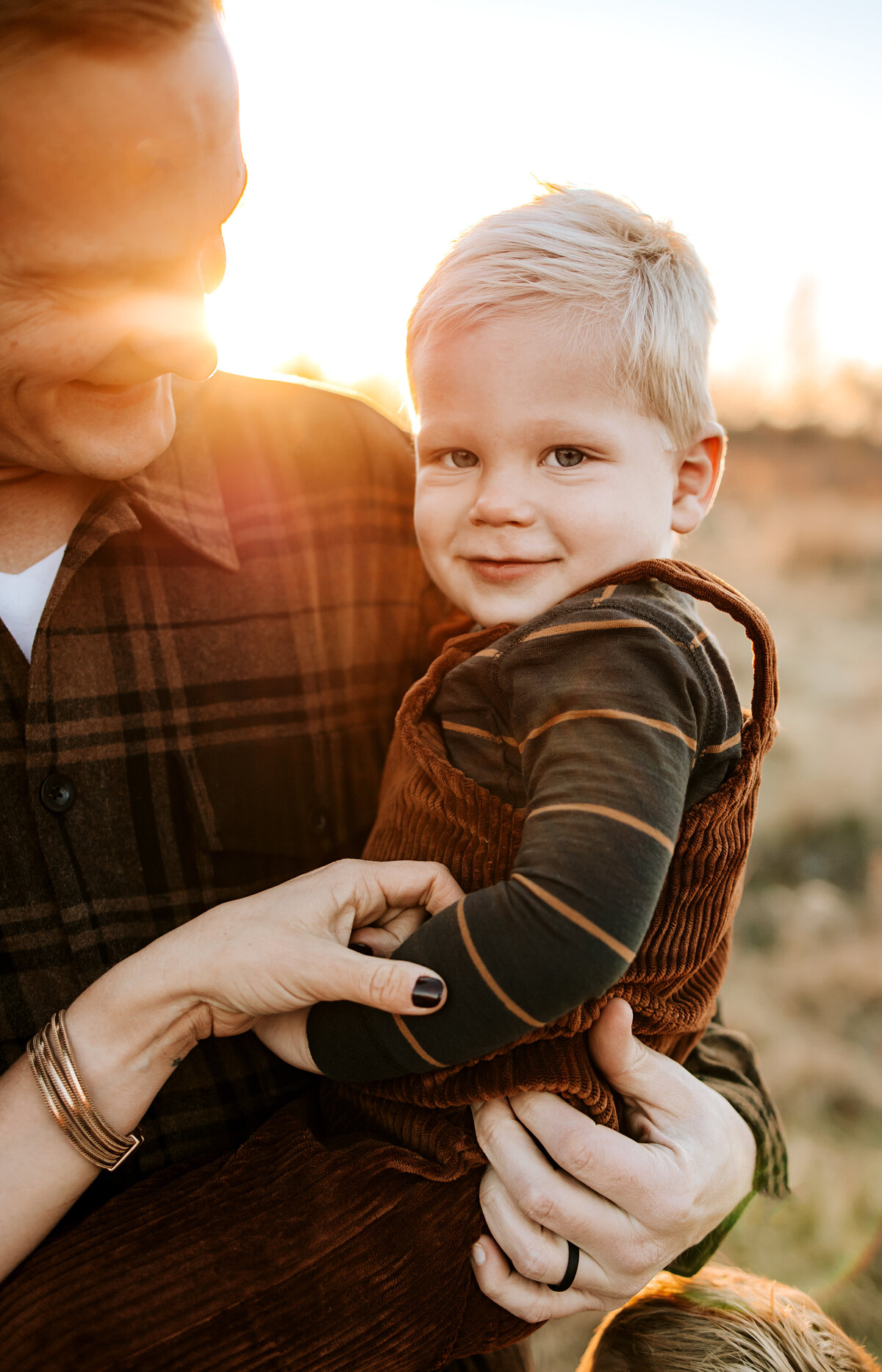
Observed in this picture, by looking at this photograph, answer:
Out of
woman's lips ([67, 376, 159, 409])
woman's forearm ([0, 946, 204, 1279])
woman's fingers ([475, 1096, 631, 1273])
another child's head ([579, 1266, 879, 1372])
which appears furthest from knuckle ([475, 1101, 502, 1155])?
woman's lips ([67, 376, 159, 409])

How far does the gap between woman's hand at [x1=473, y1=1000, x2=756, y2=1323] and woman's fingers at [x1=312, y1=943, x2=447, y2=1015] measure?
29 centimetres

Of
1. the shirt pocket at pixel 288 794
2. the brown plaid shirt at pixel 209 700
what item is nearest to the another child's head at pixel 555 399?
the brown plaid shirt at pixel 209 700

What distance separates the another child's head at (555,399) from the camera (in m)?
1.22

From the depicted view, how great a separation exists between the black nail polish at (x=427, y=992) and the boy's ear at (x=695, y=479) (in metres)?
0.78

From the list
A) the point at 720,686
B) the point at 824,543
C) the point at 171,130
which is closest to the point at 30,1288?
the point at 720,686

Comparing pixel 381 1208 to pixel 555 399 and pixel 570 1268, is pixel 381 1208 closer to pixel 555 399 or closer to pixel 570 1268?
pixel 570 1268

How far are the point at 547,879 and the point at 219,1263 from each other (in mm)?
638

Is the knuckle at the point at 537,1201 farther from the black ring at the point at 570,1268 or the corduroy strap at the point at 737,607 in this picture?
the corduroy strap at the point at 737,607

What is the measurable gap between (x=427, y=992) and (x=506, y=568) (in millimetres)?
596

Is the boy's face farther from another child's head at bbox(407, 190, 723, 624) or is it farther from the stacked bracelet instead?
the stacked bracelet

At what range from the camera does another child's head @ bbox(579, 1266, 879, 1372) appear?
1.34 metres

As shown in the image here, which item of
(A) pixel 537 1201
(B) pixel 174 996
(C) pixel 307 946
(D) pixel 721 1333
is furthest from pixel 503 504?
(D) pixel 721 1333

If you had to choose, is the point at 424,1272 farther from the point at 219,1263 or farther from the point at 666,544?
the point at 666,544

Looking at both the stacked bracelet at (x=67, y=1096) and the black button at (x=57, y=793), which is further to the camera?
the black button at (x=57, y=793)
